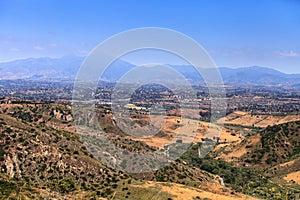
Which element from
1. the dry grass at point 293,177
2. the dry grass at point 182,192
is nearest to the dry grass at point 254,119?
the dry grass at point 293,177

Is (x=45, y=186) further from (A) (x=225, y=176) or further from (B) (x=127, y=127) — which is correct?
(A) (x=225, y=176)

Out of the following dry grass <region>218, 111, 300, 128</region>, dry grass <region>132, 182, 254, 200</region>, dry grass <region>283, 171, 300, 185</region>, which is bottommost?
dry grass <region>283, 171, 300, 185</region>

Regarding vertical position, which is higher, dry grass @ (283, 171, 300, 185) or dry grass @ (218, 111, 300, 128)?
dry grass @ (218, 111, 300, 128)

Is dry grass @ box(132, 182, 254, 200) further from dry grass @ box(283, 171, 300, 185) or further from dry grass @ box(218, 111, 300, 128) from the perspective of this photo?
dry grass @ box(218, 111, 300, 128)

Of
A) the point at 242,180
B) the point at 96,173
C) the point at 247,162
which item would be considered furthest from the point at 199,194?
the point at 247,162

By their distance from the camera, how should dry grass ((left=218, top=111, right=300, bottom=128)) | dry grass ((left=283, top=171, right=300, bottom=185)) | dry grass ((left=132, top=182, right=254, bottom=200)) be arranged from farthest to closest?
dry grass ((left=218, top=111, right=300, bottom=128)), dry grass ((left=283, top=171, right=300, bottom=185)), dry grass ((left=132, top=182, right=254, bottom=200))

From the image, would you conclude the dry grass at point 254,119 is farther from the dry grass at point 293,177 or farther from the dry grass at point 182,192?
the dry grass at point 182,192

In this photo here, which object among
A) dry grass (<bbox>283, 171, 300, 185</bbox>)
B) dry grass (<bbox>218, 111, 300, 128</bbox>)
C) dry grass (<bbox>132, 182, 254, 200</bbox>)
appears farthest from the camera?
dry grass (<bbox>218, 111, 300, 128</bbox>)

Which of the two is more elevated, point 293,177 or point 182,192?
point 182,192

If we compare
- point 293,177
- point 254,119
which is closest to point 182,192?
point 293,177

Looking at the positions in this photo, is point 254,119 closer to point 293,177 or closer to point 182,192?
point 293,177

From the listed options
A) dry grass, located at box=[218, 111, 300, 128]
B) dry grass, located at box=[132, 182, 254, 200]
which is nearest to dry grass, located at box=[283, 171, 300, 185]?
dry grass, located at box=[132, 182, 254, 200]
